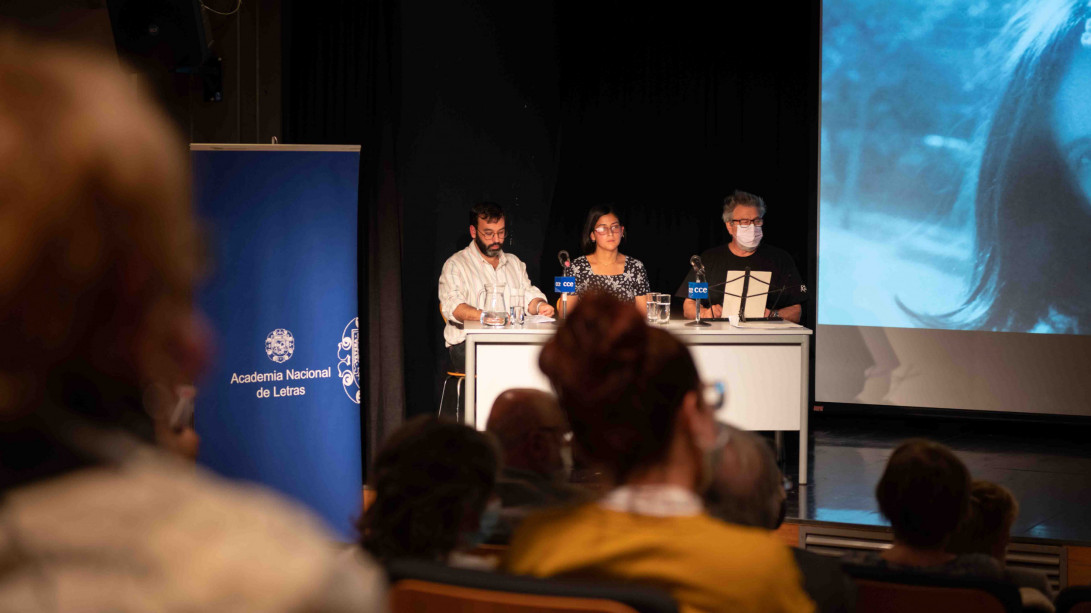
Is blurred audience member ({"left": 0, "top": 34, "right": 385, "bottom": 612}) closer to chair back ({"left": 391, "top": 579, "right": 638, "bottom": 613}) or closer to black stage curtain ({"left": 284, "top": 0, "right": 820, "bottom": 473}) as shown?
chair back ({"left": 391, "top": 579, "right": 638, "bottom": 613})

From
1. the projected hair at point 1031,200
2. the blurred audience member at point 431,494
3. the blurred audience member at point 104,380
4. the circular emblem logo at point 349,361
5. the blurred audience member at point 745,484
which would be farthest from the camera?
the projected hair at point 1031,200

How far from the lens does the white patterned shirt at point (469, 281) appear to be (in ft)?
16.6

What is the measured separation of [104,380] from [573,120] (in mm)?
5784

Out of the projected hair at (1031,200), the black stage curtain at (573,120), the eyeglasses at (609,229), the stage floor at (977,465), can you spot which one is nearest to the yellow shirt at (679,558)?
the stage floor at (977,465)

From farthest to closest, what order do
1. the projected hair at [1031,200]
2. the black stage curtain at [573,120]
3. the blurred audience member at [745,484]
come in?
the black stage curtain at [573,120], the projected hair at [1031,200], the blurred audience member at [745,484]

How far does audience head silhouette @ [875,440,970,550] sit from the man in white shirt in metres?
3.05

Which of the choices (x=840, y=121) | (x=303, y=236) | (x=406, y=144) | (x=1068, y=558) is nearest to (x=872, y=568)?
(x=1068, y=558)

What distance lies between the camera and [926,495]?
6.31ft

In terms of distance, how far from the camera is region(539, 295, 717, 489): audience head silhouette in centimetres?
119

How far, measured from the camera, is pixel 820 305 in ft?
19.8

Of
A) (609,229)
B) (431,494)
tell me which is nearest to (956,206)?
(609,229)

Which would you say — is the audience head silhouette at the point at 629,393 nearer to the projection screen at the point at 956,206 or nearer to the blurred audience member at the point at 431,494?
the blurred audience member at the point at 431,494

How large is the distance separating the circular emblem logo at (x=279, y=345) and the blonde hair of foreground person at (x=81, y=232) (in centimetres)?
356

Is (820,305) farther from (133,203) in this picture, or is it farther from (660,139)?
(133,203)
